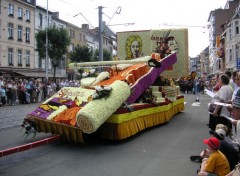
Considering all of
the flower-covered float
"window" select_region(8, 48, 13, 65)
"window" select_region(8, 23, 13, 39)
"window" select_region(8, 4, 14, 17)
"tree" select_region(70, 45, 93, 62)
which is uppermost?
"window" select_region(8, 4, 14, 17)

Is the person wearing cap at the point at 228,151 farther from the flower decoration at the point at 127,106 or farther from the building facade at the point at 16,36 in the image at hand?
the building facade at the point at 16,36

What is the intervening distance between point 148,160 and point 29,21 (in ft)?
140

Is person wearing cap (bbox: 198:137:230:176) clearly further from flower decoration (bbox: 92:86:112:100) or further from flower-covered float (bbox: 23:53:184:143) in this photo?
flower decoration (bbox: 92:86:112:100)

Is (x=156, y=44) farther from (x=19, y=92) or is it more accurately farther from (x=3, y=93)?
(x=19, y=92)

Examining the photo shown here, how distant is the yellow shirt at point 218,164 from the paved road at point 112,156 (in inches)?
43.3

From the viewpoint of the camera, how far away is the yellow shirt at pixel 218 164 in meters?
4.87

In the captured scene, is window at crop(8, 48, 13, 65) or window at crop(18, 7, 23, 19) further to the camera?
window at crop(18, 7, 23, 19)

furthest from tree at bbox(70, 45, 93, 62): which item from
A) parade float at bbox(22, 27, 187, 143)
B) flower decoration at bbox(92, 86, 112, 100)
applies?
flower decoration at bbox(92, 86, 112, 100)

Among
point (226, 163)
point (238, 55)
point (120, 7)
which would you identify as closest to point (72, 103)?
point (226, 163)

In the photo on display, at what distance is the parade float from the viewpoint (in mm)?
7715

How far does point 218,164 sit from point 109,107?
138 inches

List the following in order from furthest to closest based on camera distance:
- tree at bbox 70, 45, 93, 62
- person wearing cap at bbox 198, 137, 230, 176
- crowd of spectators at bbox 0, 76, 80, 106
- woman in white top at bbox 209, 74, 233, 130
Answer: tree at bbox 70, 45, 93, 62
crowd of spectators at bbox 0, 76, 80, 106
woman in white top at bbox 209, 74, 233, 130
person wearing cap at bbox 198, 137, 230, 176

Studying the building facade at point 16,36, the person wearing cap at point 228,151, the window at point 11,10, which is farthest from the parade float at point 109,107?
the window at point 11,10

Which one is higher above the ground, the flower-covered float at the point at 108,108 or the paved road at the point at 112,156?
the flower-covered float at the point at 108,108
